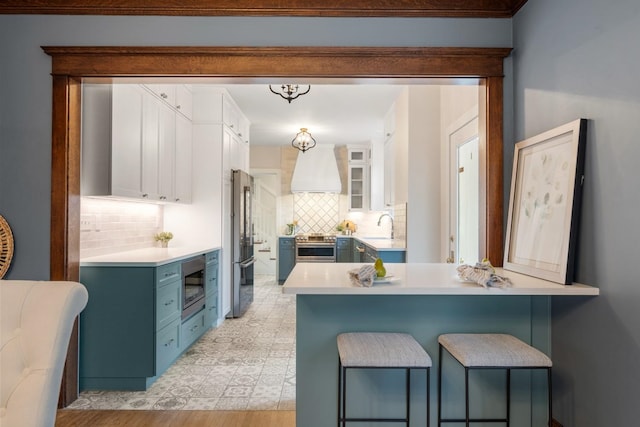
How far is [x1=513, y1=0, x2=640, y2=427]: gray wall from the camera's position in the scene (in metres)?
1.52

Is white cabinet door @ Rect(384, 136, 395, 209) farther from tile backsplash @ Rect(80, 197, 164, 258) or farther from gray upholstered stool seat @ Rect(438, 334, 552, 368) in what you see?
gray upholstered stool seat @ Rect(438, 334, 552, 368)

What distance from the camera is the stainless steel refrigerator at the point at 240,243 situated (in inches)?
189

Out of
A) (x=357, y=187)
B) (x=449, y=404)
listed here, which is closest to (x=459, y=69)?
(x=449, y=404)

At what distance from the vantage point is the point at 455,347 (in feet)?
5.88

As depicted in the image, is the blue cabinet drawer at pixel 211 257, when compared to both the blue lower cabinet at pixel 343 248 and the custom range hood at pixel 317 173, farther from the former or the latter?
the custom range hood at pixel 317 173

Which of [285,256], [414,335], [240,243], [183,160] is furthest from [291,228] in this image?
[414,335]

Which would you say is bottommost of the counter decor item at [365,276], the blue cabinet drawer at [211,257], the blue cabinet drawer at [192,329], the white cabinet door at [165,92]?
the blue cabinet drawer at [192,329]

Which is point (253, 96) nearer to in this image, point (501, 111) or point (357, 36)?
point (357, 36)

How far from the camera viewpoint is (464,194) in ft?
11.3

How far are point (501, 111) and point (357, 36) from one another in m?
1.01

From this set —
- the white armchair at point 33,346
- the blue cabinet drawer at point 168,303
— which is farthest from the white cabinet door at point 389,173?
the white armchair at point 33,346

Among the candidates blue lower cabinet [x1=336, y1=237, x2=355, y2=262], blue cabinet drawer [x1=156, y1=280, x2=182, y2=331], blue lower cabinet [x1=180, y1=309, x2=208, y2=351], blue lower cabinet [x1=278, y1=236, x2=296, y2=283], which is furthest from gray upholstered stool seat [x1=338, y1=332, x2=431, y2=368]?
blue lower cabinet [x1=278, y1=236, x2=296, y2=283]

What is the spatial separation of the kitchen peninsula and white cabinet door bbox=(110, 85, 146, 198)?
5.61 ft

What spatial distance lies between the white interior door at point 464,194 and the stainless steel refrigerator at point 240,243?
8.04ft
